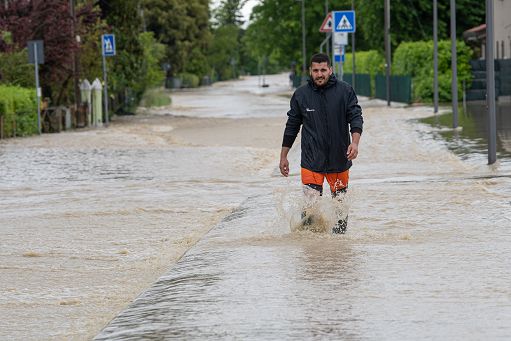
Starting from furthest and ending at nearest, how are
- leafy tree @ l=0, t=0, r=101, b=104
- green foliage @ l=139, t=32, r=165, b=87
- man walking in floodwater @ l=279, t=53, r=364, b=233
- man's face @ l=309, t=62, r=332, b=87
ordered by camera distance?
green foliage @ l=139, t=32, r=165, b=87, leafy tree @ l=0, t=0, r=101, b=104, man walking in floodwater @ l=279, t=53, r=364, b=233, man's face @ l=309, t=62, r=332, b=87

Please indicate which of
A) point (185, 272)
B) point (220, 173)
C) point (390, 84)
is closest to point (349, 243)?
point (185, 272)

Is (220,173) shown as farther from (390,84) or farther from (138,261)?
(390,84)

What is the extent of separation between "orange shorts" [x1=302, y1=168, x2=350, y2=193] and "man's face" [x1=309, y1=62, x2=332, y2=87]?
81 cm

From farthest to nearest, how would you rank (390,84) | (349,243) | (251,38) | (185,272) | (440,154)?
(251,38), (390,84), (440,154), (349,243), (185,272)

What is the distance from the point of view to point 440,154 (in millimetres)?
24250

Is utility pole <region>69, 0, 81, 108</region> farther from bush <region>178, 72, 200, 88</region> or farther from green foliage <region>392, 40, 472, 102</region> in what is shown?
bush <region>178, 72, 200, 88</region>

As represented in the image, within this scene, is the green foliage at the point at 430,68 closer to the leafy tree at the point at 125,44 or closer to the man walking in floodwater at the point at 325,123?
the leafy tree at the point at 125,44

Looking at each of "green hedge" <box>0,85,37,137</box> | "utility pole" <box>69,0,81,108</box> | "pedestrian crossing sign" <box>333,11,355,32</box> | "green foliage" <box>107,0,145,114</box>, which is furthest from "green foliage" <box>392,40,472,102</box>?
"green hedge" <box>0,85,37,137</box>

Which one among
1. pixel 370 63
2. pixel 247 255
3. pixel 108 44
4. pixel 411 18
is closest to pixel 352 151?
pixel 247 255

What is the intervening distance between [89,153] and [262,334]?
845 inches

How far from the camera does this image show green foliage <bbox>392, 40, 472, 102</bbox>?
54.9 meters

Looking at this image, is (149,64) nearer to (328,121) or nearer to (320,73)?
(328,121)

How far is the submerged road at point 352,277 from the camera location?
7750 mm

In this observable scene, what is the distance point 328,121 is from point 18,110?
83.5ft
